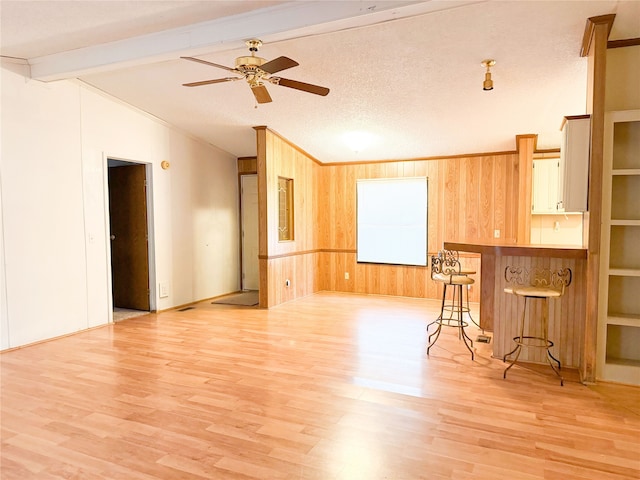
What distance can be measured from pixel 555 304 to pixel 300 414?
2.30 metres

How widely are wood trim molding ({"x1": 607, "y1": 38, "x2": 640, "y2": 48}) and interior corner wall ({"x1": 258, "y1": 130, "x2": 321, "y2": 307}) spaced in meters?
3.91

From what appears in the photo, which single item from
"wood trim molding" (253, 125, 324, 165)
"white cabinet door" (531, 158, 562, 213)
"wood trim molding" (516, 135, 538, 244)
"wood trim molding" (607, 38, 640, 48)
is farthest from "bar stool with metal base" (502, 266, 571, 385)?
"wood trim molding" (253, 125, 324, 165)

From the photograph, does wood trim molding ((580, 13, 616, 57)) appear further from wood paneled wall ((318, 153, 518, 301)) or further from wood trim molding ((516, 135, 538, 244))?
wood paneled wall ((318, 153, 518, 301))

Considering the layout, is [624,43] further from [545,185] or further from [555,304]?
[545,185]

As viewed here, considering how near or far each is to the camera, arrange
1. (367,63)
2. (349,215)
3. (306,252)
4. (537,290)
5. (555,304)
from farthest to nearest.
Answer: (349,215), (306,252), (367,63), (555,304), (537,290)

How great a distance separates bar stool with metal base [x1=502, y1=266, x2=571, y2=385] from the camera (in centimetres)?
315

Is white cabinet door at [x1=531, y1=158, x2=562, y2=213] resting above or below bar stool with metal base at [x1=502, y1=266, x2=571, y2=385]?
above

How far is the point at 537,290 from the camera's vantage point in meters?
3.08

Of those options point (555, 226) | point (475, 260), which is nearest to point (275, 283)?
point (475, 260)

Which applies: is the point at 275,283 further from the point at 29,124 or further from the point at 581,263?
the point at 581,263

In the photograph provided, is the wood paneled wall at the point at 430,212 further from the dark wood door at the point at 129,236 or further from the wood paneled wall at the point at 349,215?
the dark wood door at the point at 129,236

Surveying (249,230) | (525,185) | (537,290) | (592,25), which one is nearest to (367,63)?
(592,25)

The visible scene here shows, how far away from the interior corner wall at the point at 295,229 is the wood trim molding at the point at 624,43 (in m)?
3.91

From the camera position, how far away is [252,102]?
15.9 feet
